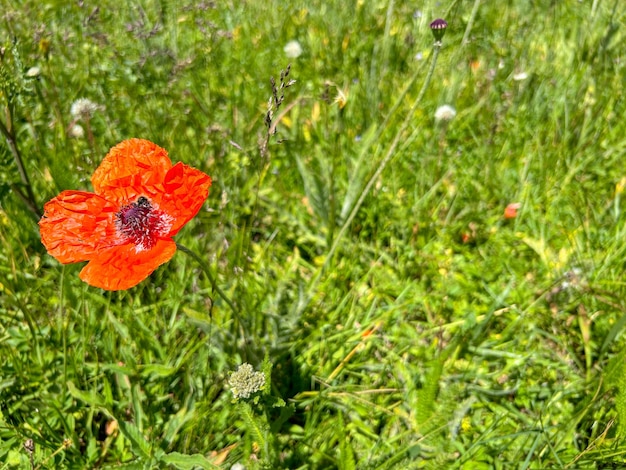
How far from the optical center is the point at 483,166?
93.5 inches

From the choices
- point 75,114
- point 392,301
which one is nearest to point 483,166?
point 392,301

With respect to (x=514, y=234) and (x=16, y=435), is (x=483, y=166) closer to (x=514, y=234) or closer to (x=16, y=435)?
(x=514, y=234)

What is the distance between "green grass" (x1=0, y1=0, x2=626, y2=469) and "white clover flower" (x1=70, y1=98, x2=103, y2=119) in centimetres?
8

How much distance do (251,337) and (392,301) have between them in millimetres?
636

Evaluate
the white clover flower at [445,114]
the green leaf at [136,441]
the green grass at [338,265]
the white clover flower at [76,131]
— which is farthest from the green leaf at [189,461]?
the white clover flower at [445,114]

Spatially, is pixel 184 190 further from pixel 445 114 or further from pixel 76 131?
pixel 445 114

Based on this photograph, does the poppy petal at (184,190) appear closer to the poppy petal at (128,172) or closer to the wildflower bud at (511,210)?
the poppy petal at (128,172)

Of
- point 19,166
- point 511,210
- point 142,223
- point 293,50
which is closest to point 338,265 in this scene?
point 511,210

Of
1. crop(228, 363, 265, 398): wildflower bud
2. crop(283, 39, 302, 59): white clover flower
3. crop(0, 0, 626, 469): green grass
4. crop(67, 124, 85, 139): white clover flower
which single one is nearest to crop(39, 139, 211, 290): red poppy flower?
crop(0, 0, 626, 469): green grass

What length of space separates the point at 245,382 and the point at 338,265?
958 millimetres

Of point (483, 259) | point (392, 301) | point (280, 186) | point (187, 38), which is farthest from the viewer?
point (187, 38)

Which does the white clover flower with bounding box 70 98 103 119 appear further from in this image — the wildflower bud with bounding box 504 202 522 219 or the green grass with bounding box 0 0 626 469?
the wildflower bud with bounding box 504 202 522 219

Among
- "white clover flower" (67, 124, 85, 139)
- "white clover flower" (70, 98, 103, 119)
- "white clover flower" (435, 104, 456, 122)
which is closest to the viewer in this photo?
"white clover flower" (70, 98, 103, 119)

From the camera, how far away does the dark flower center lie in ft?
4.23
